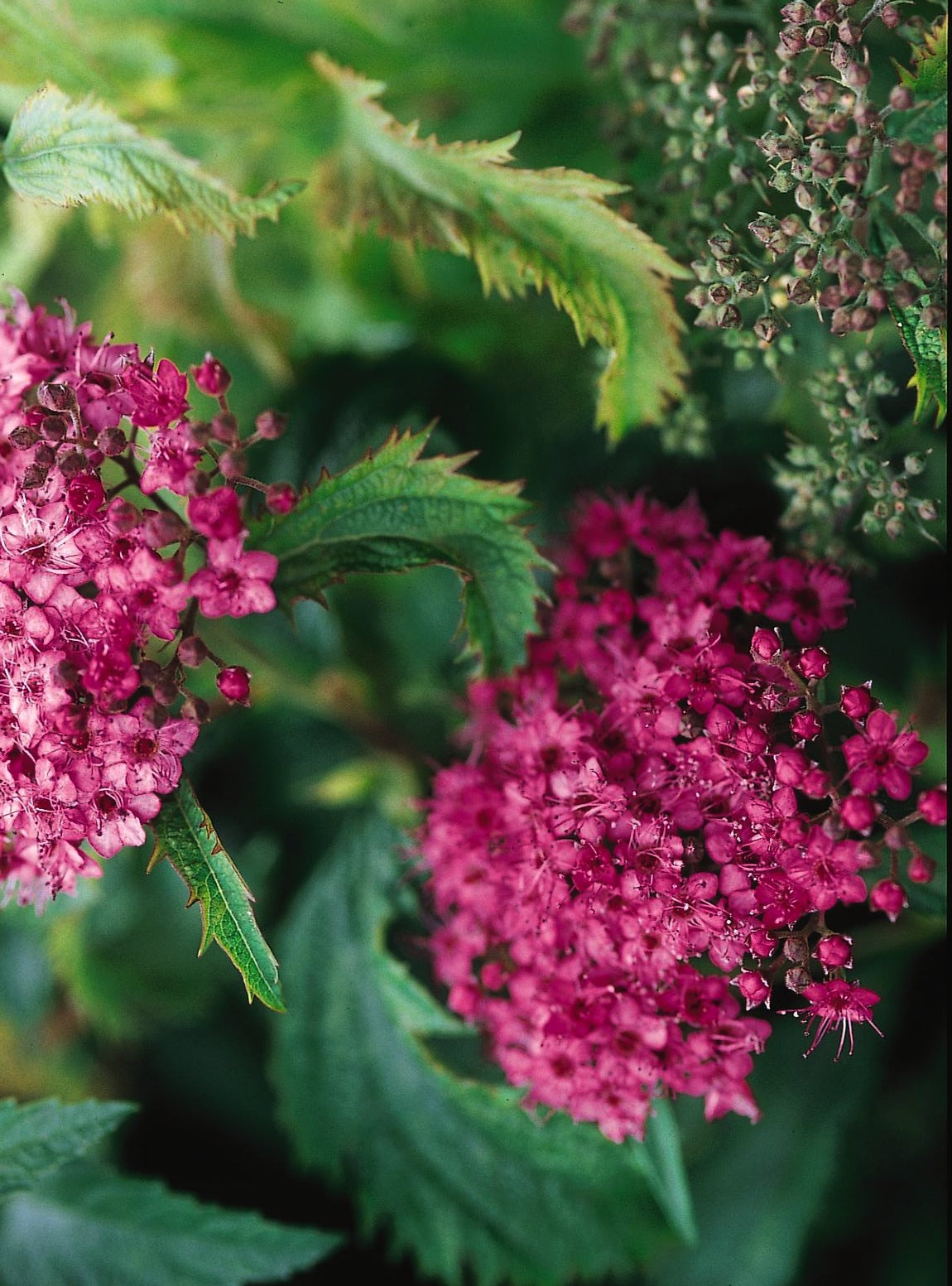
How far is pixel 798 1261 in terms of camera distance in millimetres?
1629

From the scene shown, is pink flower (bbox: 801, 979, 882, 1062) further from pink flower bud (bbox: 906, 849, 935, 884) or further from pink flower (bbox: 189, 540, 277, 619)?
pink flower (bbox: 189, 540, 277, 619)

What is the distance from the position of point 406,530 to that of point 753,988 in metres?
0.51

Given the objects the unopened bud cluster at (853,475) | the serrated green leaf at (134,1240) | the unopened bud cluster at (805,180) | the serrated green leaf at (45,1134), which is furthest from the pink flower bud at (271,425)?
the serrated green leaf at (134,1240)

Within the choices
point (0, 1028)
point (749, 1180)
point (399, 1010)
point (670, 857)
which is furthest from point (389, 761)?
point (0, 1028)

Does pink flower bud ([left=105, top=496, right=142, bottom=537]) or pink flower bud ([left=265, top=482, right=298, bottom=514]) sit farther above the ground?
pink flower bud ([left=265, top=482, right=298, bottom=514])

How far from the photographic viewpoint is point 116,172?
995mm

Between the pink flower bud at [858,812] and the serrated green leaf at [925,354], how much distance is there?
32cm

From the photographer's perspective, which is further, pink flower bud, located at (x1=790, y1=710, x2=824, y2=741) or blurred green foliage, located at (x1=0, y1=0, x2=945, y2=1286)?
blurred green foliage, located at (x1=0, y1=0, x2=945, y2=1286)

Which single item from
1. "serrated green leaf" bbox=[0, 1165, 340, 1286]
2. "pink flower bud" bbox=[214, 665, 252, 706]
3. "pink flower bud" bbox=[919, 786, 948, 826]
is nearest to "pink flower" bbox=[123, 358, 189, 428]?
"pink flower bud" bbox=[214, 665, 252, 706]

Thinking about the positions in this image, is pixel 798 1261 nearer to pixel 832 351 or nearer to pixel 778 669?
pixel 778 669

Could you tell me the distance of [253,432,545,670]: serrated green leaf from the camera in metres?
1.04

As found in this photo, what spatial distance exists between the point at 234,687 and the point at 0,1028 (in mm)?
1410

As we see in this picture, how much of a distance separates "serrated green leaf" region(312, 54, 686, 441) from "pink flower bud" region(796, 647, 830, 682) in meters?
0.34

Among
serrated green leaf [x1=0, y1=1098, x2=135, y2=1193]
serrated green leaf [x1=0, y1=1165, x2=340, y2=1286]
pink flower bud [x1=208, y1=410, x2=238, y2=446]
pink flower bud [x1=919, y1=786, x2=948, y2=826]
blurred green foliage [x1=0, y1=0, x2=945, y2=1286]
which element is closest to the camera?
pink flower bud [x1=919, y1=786, x2=948, y2=826]
